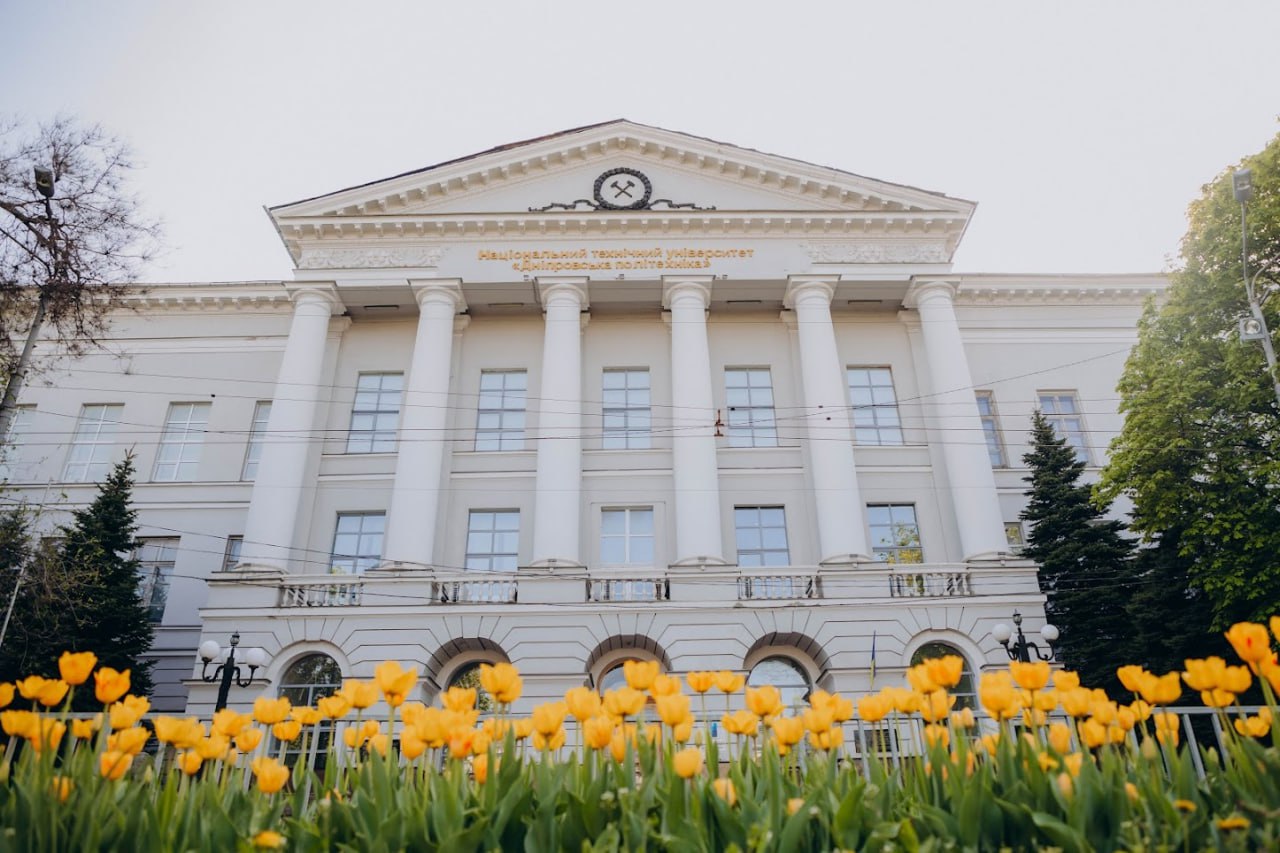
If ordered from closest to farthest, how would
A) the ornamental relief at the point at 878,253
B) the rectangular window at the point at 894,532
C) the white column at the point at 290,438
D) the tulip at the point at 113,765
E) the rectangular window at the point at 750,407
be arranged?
the tulip at the point at 113,765 < the white column at the point at 290,438 < the rectangular window at the point at 894,532 < the rectangular window at the point at 750,407 < the ornamental relief at the point at 878,253

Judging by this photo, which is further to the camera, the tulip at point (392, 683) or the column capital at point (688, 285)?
the column capital at point (688, 285)

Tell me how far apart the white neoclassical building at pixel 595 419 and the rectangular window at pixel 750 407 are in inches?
3.3

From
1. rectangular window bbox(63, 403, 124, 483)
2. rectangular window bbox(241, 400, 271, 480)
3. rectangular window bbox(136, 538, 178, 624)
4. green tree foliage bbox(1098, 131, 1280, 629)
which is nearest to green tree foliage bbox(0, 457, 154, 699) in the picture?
rectangular window bbox(136, 538, 178, 624)

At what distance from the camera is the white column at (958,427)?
23.4m

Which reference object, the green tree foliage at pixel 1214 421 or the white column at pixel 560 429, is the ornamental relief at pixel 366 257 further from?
the green tree foliage at pixel 1214 421

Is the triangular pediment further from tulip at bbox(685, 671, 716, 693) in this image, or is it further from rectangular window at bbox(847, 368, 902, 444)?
tulip at bbox(685, 671, 716, 693)

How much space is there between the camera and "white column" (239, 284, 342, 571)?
2292 cm

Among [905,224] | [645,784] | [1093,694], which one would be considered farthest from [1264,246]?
[645,784]

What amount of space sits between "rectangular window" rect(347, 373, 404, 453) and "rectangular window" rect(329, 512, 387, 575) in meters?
2.18

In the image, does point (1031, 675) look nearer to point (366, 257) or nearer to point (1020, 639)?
point (1020, 639)

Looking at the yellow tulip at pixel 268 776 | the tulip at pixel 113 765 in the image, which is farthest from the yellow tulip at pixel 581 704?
the tulip at pixel 113 765

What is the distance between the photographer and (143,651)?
23750mm

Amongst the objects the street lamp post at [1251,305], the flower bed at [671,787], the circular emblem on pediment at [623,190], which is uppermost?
the circular emblem on pediment at [623,190]

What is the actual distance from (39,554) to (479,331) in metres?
14.2
